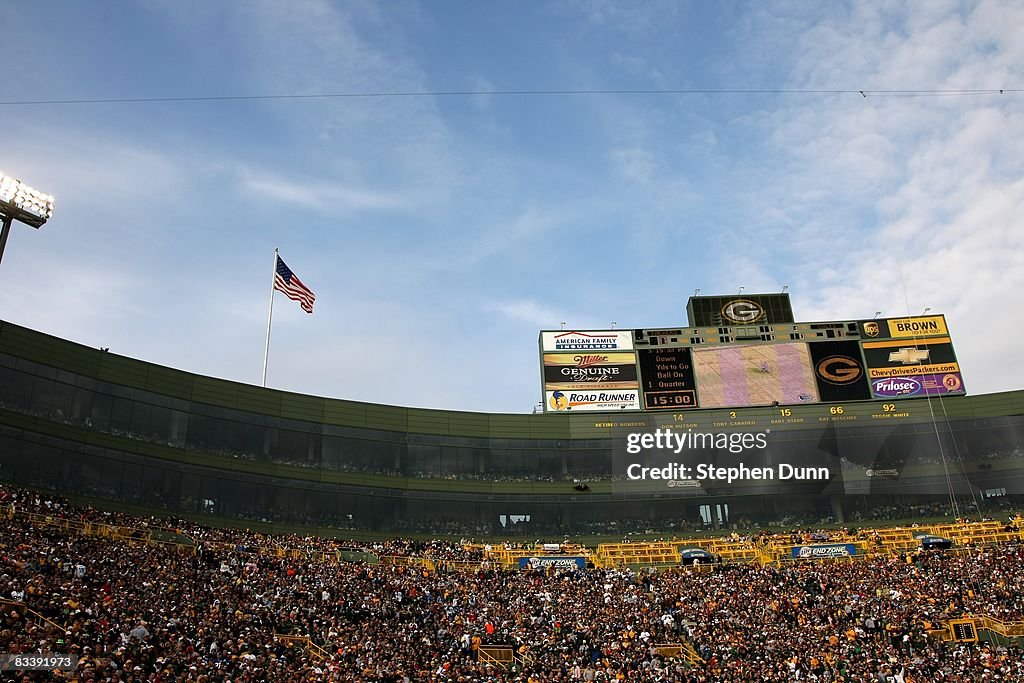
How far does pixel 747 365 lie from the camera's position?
6844 centimetres

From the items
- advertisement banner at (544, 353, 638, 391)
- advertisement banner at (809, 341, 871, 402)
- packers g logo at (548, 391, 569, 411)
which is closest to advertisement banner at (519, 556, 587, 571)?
packers g logo at (548, 391, 569, 411)

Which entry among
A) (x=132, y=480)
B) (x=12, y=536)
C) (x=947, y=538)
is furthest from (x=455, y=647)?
(x=947, y=538)

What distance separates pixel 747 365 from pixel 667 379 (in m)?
6.46

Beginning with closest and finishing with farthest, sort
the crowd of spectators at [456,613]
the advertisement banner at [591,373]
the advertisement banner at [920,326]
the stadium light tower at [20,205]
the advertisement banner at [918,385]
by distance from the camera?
1. the crowd of spectators at [456,613]
2. the stadium light tower at [20,205]
3. the advertisement banner at [918,385]
4. the advertisement banner at [591,373]
5. the advertisement banner at [920,326]

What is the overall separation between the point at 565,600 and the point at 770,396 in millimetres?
28379

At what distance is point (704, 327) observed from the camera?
7000 centimetres

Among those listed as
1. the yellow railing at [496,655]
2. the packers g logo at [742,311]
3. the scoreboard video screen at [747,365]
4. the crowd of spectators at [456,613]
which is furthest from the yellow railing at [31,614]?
the packers g logo at [742,311]

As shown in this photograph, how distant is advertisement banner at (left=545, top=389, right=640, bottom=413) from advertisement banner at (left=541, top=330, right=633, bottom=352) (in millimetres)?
3567

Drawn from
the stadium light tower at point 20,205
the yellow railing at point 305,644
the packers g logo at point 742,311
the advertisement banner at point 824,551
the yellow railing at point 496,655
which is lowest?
the yellow railing at point 496,655

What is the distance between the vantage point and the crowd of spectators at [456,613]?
31406 millimetres

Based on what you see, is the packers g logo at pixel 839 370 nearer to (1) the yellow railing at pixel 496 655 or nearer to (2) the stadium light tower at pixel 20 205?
(1) the yellow railing at pixel 496 655

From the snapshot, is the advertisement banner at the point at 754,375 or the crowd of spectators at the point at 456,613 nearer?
the crowd of spectators at the point at 456,613

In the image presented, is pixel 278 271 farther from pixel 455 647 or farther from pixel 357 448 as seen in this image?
pixel 455 647

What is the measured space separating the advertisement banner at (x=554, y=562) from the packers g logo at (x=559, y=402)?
13184 mm
